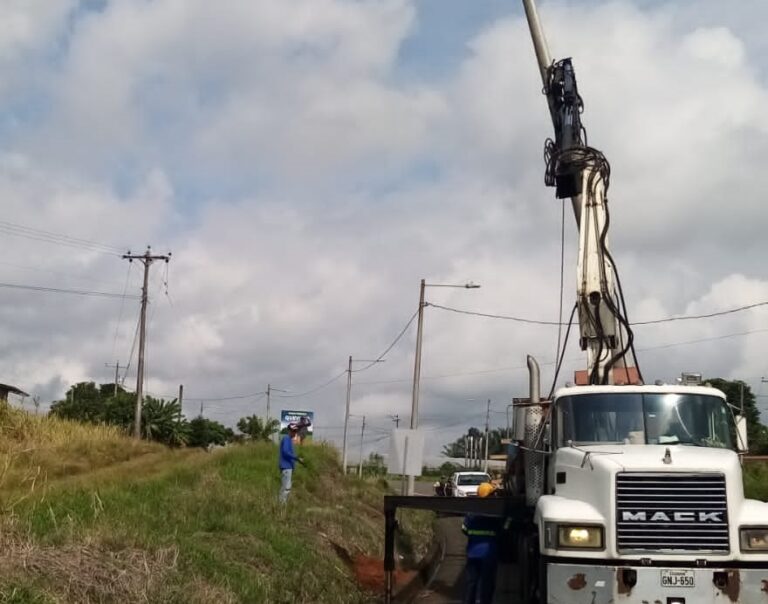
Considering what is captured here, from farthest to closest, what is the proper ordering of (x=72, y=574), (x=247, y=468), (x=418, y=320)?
(x=418, y=320) → (x=247, y=468) → (x=72, y=574)

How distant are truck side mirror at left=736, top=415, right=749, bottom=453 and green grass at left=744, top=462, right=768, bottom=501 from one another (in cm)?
1291

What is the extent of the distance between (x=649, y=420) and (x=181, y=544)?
5309 millimetres

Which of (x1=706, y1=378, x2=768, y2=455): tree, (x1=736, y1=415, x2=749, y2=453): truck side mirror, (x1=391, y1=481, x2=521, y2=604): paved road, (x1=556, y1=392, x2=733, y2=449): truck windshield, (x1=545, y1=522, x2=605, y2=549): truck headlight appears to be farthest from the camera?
(x1=706, y1=378, x2=768, y2=455): tree

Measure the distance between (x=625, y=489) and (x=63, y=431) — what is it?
20.1 m

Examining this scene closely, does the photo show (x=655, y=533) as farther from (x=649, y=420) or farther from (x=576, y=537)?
(x=649, y=420)

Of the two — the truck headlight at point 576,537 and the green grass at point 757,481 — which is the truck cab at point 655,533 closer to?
the truck headlight at point 576,537

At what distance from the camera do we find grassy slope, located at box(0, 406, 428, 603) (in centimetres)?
746

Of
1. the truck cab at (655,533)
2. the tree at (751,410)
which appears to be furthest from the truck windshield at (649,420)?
the tree at (751,410)

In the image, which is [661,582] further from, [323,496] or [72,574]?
[323,496]

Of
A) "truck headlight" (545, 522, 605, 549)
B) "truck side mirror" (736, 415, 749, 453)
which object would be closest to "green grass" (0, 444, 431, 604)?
"truck headlight" (545, 522, 605, 549)

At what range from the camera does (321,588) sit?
432 inches

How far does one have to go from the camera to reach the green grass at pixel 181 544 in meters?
7.41

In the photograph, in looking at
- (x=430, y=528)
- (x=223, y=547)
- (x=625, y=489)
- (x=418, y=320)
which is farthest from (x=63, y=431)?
(x=625, y=489)

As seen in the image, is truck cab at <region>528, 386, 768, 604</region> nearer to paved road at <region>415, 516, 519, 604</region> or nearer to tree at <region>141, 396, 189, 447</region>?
paved road at <region>415, 516, 519, 604</region>
